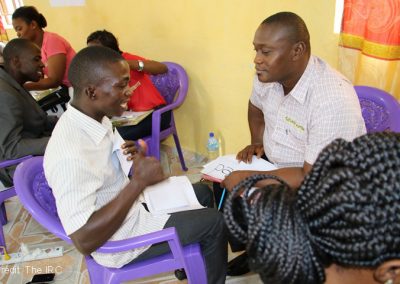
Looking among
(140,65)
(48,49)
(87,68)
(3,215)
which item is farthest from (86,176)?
(48,49)

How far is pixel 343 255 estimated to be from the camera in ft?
2.12

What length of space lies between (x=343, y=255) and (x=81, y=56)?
1195mm

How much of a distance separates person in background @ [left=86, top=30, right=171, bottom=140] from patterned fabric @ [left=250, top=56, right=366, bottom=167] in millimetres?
1095

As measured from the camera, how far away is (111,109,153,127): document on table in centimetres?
238

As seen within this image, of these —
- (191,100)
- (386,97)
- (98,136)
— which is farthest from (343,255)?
(191,100)

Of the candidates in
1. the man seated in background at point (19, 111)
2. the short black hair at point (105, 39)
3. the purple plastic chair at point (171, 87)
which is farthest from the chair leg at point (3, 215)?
the short black hair at point (105, 39)

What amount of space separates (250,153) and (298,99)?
447 millimetres

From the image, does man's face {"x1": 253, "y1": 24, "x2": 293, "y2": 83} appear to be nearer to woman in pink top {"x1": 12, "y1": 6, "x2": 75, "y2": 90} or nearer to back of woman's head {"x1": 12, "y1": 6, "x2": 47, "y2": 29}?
woman in pink top {"x1": 12, "y1": 6, "x2": 75, "y2": 90}

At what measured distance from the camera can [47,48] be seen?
2828 millimetres

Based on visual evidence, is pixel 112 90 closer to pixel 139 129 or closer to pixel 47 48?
pixel 139 129

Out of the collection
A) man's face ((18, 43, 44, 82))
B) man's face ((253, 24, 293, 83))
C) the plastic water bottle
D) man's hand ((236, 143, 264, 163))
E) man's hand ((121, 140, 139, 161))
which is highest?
man's face ((253, 24, 293, 83))

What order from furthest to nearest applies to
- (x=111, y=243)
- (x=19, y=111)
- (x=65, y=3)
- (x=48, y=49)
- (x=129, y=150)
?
(x=65, y=3)
(x=48, y=49)
(x=19, y=111)
(x=129, y=150)
(x=111, y=243)

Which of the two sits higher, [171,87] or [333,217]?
[333,217]

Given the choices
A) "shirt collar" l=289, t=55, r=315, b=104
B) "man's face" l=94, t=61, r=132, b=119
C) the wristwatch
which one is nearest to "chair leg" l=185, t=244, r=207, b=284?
"man's face" l=94, t=61, r=132, b=119
